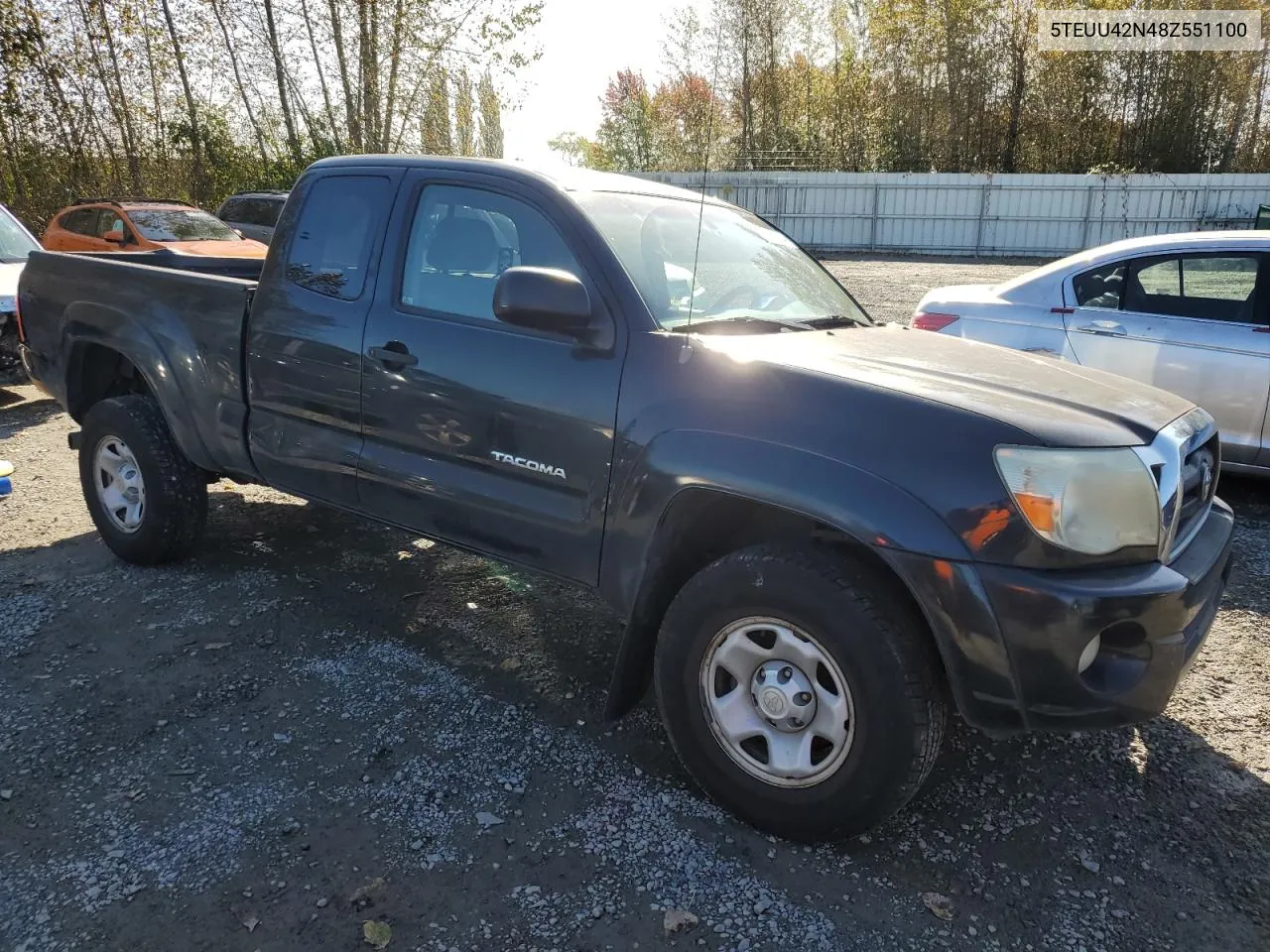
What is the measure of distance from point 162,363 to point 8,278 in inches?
235

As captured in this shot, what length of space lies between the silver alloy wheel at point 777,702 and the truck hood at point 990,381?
75 cm

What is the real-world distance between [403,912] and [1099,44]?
30.1 m

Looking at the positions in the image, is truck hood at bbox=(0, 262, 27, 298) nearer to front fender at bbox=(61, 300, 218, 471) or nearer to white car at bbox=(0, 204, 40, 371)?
white car at bbox=(0, 204, 40, 371)

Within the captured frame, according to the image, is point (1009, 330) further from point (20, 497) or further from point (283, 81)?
point (283, 81)

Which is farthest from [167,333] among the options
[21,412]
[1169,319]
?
[1169,319]

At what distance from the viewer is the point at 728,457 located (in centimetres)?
246

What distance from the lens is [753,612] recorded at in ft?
8.10

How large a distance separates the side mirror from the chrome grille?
1.62 metres

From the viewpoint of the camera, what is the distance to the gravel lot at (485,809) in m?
2.28

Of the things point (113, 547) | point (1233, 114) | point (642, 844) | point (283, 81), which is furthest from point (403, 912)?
point (1233, 114)

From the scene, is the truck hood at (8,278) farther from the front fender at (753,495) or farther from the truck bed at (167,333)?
the front fender at (753,495)

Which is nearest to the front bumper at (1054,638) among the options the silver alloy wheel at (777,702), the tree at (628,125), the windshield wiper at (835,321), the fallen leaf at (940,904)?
the silver alloy wheel at (777,702)

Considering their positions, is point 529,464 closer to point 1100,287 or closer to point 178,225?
point 1100,287

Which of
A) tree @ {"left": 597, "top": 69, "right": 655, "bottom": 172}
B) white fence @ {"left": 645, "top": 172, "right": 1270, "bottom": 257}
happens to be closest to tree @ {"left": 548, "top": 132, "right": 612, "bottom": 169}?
tree @ {"left": 597, "top": 69, "right": 655, "bottom": 172}
